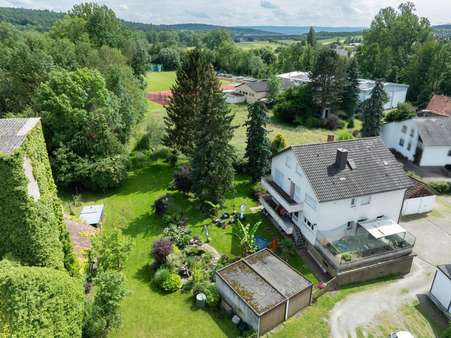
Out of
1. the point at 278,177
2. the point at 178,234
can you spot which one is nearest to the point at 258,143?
the point at 278,177

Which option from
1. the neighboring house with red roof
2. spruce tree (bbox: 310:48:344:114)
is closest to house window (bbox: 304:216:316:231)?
spruce tree (bbox: 310:48:344:114)

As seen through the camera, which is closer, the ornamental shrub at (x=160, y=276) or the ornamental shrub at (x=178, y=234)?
the ornamental shrub at (x=160, y=276)

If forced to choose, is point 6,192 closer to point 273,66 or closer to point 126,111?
point 126,111

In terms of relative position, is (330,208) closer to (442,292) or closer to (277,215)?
(277,215)

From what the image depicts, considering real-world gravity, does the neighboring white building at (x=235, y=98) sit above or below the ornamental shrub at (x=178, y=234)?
above

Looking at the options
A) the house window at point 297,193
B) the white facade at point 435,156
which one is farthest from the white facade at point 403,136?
the house window at point 297,193

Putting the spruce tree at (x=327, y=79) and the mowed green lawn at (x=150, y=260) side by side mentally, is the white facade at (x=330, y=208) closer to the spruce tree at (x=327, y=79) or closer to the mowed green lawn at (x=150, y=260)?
the mowed green lawn at (x=150, y=260)
